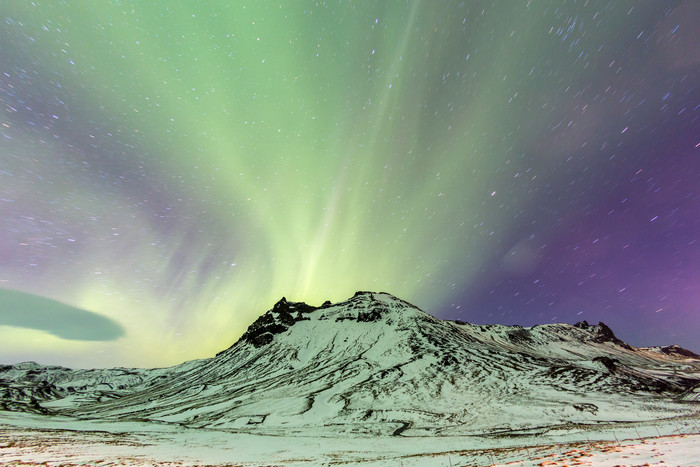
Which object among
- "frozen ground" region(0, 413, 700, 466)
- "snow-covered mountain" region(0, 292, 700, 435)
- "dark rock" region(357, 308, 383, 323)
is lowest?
"frozen ground" region(0, 413, 700, 466)

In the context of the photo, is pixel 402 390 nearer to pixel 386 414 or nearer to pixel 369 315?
pixel 386 414

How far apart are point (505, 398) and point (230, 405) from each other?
88.6m

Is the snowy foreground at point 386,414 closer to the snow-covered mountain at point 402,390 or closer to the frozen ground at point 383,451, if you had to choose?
the frozen ground at point 383,451

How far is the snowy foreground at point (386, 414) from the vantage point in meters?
32.3

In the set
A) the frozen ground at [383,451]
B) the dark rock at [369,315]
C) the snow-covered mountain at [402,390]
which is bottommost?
the frozen ground at [383,451]

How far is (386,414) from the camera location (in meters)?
76.4

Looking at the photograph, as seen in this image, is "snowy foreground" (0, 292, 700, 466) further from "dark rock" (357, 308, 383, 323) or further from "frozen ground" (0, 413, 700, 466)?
"dark rock" (357, 308, 383, 323)

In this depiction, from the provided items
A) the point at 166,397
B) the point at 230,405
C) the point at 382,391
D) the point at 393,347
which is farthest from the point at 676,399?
the point at 166,397

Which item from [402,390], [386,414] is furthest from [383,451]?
[402,390]

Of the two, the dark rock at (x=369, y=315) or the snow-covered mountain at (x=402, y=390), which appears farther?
the dark rock at (x=369, y=315)

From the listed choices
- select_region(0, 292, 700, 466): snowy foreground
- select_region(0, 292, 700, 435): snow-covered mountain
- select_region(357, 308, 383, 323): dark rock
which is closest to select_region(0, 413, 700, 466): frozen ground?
select_region(0, 292, 700, 466): snowy foreground

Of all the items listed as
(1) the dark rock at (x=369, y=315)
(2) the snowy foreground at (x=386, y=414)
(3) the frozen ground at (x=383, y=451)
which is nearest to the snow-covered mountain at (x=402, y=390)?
(2) the snowy foreground at (x=386, y=414)

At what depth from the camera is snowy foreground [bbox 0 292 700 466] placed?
32344 mm

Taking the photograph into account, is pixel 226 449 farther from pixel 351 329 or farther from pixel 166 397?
pixel 351 329
